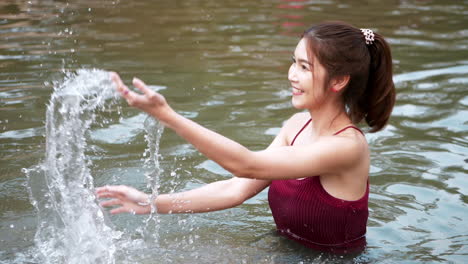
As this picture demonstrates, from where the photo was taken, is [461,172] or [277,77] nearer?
[461,172]

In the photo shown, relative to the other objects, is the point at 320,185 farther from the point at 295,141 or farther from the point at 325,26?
the point at 325,26

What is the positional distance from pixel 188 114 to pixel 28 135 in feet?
4.12

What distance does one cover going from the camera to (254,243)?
11.7 ft

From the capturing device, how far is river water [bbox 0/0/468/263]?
364 cm

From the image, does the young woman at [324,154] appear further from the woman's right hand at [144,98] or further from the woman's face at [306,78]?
the woman's right hand at [144,98]

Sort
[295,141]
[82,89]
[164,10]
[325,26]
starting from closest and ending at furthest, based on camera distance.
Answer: [82,89] < [325,26] < [295,141] < [164,10]

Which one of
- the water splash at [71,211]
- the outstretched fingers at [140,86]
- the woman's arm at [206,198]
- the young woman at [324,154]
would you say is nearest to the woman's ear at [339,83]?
the young woman at [324,154]

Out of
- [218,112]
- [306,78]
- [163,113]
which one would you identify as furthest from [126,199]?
[218,112]

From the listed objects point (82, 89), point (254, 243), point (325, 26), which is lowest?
point (254, 243)

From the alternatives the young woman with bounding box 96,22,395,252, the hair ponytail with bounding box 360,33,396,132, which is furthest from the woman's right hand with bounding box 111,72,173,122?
the hair ponytail with bounding box 360,33,396,132

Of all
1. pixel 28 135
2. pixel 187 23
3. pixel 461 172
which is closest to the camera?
pixel 461 172

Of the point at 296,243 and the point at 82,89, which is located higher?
the point at 82,89

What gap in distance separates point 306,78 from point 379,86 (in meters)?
0.34

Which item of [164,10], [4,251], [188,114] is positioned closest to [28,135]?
[188,114]
